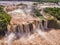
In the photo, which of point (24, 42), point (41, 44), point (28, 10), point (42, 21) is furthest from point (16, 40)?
point (28, 10)

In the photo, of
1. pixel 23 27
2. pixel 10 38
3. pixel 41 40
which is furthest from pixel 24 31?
pixel 41 40

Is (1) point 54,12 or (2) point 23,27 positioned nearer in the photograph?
(2) point 23,27

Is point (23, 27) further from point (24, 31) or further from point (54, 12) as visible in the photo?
point (54, 12)

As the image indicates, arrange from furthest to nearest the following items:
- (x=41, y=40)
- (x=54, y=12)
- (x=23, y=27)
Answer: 1. (x=54, y=12)
2. (x=23, y=27)
3. (x=41, y=40)

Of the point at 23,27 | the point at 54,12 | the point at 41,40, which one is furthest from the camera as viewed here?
the point at 54,12

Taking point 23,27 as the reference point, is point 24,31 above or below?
below

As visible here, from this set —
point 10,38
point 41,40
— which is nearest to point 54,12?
point 41,40

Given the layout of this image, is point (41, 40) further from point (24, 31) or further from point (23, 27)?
point (23, 27)

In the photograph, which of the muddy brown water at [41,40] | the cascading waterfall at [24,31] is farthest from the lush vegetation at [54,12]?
the muddy brown water at [41,40]

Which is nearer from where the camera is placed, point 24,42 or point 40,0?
point 24,42

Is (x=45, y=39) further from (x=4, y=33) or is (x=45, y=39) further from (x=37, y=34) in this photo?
(x=4, y=33)

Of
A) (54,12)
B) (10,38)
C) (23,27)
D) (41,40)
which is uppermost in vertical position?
(54,12)
